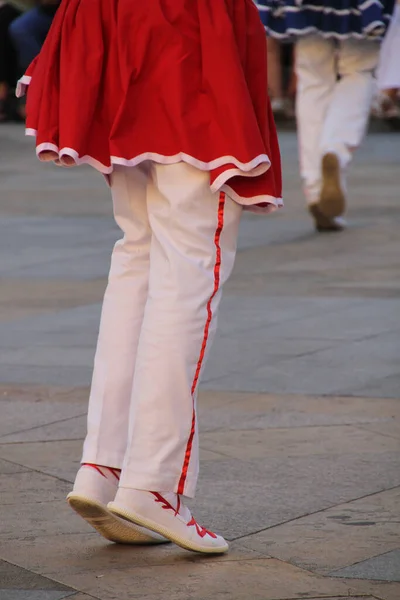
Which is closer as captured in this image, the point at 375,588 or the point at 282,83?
the point at 375,588

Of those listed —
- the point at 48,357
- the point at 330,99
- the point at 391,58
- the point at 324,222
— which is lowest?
the point at 324,222

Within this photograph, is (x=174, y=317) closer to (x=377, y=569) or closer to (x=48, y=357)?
(x=377, y=569)

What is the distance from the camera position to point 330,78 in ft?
30.2

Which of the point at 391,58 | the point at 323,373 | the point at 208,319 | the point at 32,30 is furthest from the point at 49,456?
the point at 32,30

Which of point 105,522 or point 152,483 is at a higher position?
point 152,483

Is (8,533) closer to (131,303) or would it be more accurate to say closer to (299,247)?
(131,303)

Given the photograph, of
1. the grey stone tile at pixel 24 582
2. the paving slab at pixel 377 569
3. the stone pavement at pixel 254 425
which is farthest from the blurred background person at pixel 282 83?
the grey stone tile at pixel 24 582

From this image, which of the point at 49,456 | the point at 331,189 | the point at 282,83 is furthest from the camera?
the point at 282,83

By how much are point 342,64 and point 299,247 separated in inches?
56.0

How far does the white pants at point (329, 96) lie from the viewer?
901cm

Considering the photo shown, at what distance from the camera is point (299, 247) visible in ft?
27.8

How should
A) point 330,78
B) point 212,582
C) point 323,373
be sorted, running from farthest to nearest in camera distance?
point 330,78
point 323,373
point 212,582

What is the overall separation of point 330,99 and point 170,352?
6176 millimetres

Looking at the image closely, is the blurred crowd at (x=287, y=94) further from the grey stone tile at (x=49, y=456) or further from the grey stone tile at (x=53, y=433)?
the grey stone tile at (x=49, y=456)
